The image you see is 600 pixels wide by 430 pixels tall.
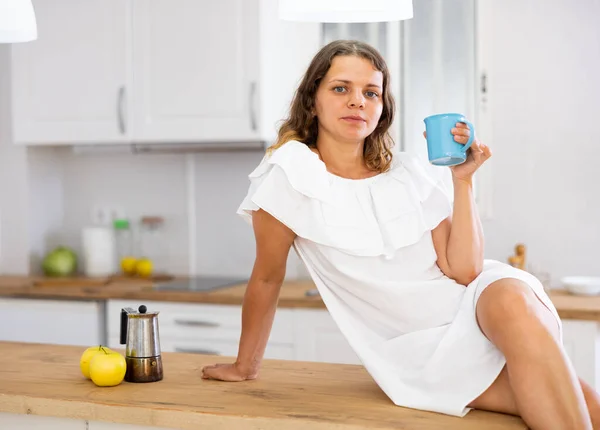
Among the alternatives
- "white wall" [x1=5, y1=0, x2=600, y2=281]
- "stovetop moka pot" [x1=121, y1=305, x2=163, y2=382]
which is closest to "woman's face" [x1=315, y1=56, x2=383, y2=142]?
"stovetop moka pot" [x1=121, y1=305, x2=163, y2=382]

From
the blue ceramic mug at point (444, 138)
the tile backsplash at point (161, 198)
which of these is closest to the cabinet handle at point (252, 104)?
the tile backsplash at point (161, 198)

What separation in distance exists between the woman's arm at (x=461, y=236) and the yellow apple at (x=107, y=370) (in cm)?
80

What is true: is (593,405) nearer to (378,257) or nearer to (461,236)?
(461,236)

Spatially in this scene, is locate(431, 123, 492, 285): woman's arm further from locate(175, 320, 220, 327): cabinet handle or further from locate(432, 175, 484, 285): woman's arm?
locate(175, 320, 220, 327): cabinet handle

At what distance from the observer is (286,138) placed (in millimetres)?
2166

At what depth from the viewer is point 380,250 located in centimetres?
200

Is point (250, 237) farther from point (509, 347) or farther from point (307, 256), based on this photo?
point (509, 347)

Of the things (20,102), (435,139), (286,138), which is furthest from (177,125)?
(435,139)

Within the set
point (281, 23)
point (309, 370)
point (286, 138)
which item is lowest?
point (309, 370)

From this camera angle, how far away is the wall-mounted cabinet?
3598 mm

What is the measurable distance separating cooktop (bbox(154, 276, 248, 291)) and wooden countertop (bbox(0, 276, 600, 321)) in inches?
2.2

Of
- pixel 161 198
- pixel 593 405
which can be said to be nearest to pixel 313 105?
pixel 593 405

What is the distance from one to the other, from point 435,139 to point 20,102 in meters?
2.77

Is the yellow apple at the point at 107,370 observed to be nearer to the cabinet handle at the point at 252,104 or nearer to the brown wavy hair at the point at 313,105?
the brown wavy hair at the point at 313,105
